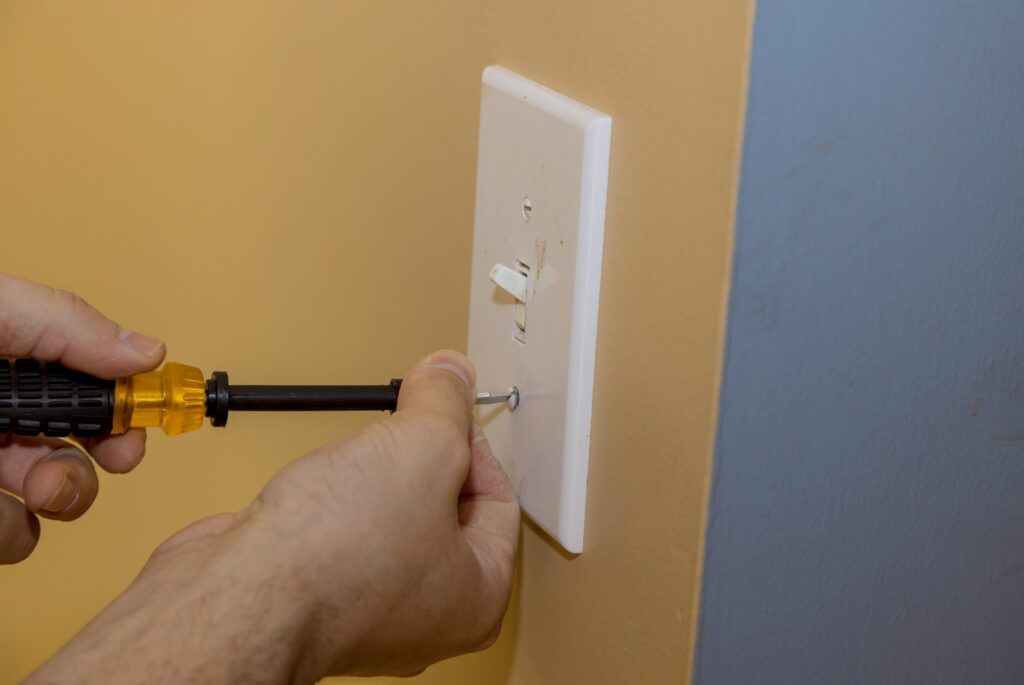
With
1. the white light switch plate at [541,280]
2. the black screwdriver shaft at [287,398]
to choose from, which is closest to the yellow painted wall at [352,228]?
the white light switch plate at [541,280]

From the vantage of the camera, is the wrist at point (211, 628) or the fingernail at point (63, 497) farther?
the fingernail at point (63, 497)

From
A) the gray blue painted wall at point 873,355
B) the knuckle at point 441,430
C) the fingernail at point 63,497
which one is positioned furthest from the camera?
the fingernail at point 63,497

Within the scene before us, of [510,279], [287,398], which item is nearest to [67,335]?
[287,398]

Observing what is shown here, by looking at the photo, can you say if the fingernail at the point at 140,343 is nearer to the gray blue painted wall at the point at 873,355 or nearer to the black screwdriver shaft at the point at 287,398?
the black screwdriver shaft at the point at 287,398

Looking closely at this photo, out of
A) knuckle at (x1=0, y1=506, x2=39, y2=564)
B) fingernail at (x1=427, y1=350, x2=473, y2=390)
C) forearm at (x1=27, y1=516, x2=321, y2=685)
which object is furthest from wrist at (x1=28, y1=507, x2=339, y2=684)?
knuckle at (x1=0, y1=506, x2=39, y2=564)

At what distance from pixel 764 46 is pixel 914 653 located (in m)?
0.28

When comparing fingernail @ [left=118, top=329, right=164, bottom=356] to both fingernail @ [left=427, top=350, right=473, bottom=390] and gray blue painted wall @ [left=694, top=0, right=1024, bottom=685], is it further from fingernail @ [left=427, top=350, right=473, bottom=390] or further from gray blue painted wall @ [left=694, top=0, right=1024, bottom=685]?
gray blue painted wall @ [left=694, top=0, right=1024, bottom=685]

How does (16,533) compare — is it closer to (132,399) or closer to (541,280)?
(132,399)

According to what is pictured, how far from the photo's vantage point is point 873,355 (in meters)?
0.44

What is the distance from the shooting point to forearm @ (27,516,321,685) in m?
0.45

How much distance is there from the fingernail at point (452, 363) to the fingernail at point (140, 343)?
5.5 inches

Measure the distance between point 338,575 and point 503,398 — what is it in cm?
14

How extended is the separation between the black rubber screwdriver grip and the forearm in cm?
10

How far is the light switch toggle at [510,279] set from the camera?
21.8 inches
